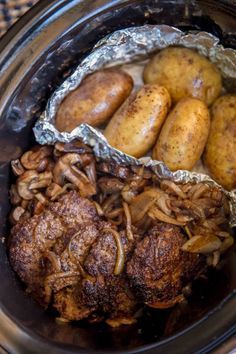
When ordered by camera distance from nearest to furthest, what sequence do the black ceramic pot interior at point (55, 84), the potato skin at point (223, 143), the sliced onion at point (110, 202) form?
the black ceramic pot interior at point (55, 84) → the potato skin at point (223, 143) → the sliced onion at point (110, 202)

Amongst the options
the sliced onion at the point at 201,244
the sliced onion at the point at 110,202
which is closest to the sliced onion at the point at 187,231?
the sliced onion at the point at 201,244

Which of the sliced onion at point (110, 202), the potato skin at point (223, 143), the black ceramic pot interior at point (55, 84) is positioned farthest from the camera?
the sliced onion at point (110, 202)

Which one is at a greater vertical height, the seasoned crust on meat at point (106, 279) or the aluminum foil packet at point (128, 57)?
the aluminum foil packet at point (128, 57)

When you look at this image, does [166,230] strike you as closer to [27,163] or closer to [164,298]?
[164,298]

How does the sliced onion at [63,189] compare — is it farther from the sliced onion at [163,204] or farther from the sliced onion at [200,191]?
the sliced onion at [200,191]

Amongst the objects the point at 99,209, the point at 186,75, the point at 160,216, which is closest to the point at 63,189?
the point at 99,209

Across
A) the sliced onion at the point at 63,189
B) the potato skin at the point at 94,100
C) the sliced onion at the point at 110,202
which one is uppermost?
the potato skin at the point at 94,100
